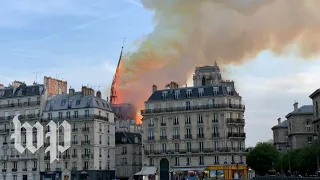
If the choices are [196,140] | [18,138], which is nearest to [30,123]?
[18,138]

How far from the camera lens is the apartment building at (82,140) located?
10075 centimetres

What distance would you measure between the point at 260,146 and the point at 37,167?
45.8 m

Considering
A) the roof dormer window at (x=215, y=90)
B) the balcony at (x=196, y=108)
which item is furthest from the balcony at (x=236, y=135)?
the roof dormer window at (x=215, y=90)

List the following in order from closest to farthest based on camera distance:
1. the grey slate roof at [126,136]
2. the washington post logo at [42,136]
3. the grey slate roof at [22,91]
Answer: the washington post logo at [42,136] → the grey slate roof at [22,91] → the grey slate roof at [126,136]

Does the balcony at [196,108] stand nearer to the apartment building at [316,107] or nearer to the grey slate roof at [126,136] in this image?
the grey slate roof at [126,136]

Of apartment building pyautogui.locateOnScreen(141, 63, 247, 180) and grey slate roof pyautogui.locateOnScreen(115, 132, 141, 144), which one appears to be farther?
grey slate roof pyautogui.locateOnScreen(115, 132, 141, 144)

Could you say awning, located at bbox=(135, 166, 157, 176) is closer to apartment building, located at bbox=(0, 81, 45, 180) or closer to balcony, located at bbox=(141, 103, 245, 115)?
balcony, located at bbox=(141, 103, 245, 115)

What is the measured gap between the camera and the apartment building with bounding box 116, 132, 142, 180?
107 m

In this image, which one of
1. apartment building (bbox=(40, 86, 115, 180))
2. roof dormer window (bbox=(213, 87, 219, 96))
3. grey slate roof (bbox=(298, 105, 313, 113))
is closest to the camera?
roof dormer window (bbox=(213, 87, 219, 96))

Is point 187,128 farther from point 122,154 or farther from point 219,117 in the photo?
point 122,154

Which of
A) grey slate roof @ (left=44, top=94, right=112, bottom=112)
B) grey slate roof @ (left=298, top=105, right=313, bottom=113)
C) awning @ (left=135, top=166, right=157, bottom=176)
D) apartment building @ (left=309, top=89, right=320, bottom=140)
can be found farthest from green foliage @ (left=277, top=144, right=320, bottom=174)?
grey slate roof @ (left=298, top=105, right=313, bottom=113)

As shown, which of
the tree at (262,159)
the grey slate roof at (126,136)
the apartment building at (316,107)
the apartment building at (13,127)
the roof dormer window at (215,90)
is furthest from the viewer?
the tree at (262,159)

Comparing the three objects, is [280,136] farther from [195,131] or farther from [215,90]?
[195,131]

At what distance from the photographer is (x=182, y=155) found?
95750 mm
